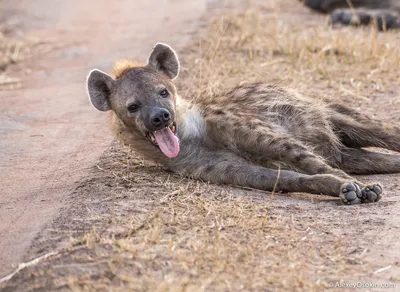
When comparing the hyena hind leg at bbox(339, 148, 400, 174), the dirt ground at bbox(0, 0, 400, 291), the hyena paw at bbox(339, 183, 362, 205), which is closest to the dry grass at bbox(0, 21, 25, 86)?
the dirt ground at bbox(0, 0, 400, 291)

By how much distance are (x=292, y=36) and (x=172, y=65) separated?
3357 mm

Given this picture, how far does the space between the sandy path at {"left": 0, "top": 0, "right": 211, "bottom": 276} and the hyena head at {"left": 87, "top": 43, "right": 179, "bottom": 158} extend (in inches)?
15.2

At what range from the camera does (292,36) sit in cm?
788

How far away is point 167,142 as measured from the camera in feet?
14.3

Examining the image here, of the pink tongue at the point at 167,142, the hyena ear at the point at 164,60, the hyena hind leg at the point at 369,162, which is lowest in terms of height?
the hyena hind leg at the point at 369,162

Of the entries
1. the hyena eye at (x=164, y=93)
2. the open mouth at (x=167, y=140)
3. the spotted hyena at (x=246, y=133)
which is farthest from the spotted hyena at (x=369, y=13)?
the open mouth at (x=167, y=140)

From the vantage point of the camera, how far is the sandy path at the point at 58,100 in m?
3.99

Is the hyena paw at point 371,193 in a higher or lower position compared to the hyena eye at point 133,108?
lower

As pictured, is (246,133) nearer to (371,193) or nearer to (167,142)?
(167,142)

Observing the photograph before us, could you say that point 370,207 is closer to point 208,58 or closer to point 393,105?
point 393,105

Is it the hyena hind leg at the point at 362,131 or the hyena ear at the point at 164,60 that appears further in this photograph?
the hyena hind leg at the point at 362,131

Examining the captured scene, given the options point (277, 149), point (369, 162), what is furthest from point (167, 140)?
point (369, 162)

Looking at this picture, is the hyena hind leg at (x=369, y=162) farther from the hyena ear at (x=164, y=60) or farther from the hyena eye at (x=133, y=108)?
the hyena eye at (x=133, y=108)

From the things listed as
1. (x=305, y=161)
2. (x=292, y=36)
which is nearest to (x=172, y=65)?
(x=305, y=161)
